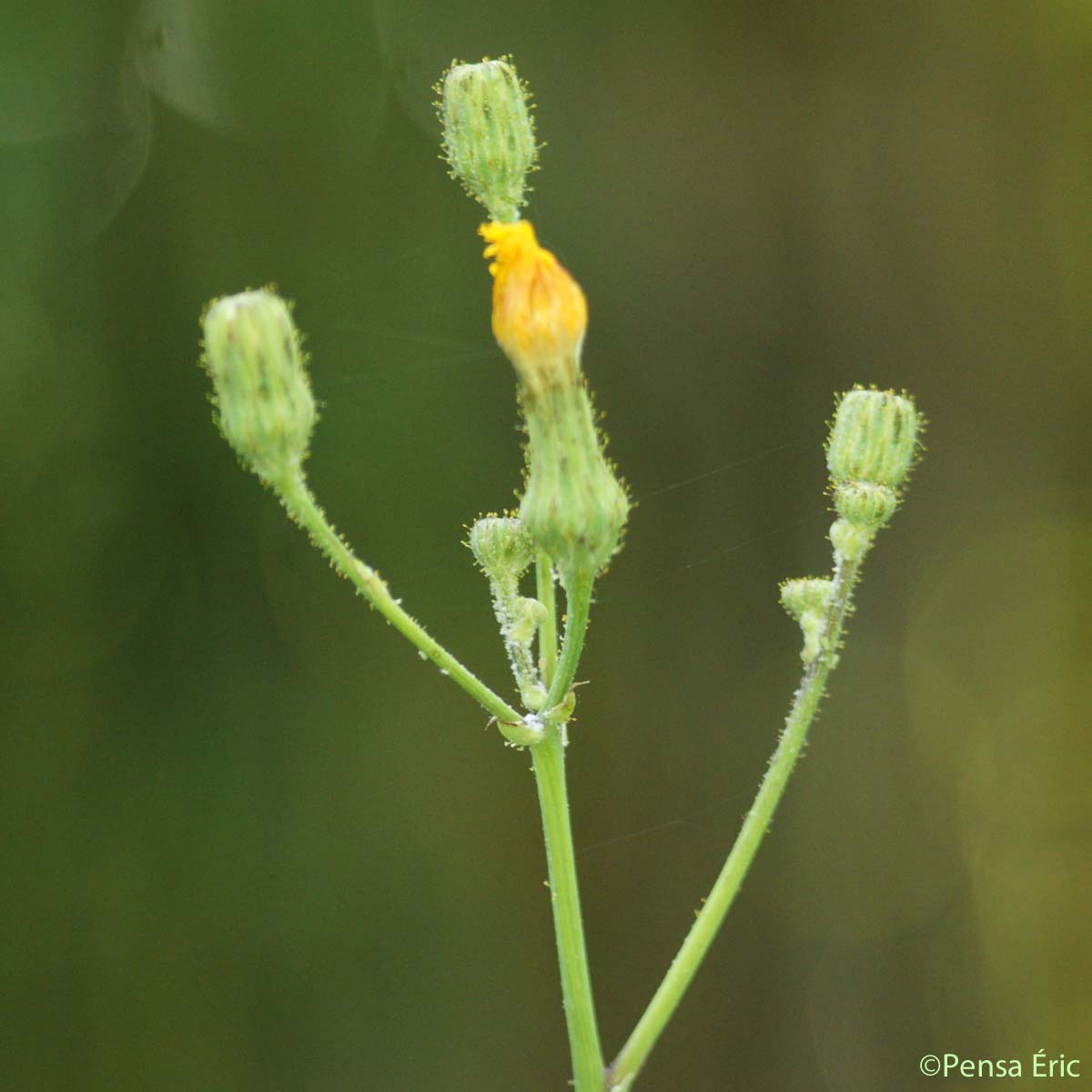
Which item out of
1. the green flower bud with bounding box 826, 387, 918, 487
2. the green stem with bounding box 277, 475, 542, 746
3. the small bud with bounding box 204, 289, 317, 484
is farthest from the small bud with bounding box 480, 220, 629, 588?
the green flower bud with bounding box 826, 387, 918, 487

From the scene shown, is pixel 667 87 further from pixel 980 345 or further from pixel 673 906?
pixel 673 906

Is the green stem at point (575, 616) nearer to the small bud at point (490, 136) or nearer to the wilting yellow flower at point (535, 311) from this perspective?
the wilting yellow flower at point (535, 311)

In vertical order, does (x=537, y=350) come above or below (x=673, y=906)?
above

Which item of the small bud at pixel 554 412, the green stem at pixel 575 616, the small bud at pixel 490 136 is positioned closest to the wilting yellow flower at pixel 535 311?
the small bud at pixel 554 412

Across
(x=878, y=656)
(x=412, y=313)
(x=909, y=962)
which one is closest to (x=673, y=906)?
(x=909, y=962)

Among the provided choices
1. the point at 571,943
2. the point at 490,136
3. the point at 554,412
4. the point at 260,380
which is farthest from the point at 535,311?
the point at 571,943

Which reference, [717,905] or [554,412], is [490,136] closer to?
[554,412]

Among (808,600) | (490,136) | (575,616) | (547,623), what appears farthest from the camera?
(490,136)
